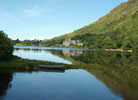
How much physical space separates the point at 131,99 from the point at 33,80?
22876mm

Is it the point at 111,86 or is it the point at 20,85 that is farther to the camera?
the point at 111,86

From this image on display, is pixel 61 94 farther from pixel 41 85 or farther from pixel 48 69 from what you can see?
pixel 48 69

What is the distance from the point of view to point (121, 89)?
30781 millimetres

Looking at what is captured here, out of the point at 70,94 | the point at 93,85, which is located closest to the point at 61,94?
the point at 70,94

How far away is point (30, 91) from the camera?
2734cm

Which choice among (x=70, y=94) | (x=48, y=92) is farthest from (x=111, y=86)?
(x=48, y=92)

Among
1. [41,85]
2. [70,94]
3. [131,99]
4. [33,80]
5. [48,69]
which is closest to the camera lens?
[131,99]

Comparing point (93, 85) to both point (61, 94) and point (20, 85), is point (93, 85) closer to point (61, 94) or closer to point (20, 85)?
point (61, 94)

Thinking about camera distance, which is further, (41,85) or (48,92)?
(41,85)

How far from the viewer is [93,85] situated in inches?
1321

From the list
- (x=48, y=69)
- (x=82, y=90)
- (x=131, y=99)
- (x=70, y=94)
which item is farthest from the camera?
(x=48, y=69)

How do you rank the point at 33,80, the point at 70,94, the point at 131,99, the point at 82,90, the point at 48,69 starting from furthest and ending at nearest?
the point at 48,69, the point at 33,80, the point at 82,90, the point at 70,94, the point at 131,99

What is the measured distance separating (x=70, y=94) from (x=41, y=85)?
8.28 metres

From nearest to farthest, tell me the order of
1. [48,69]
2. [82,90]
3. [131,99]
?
1. [131,99]
2. [82,90]
3. [48,69]
